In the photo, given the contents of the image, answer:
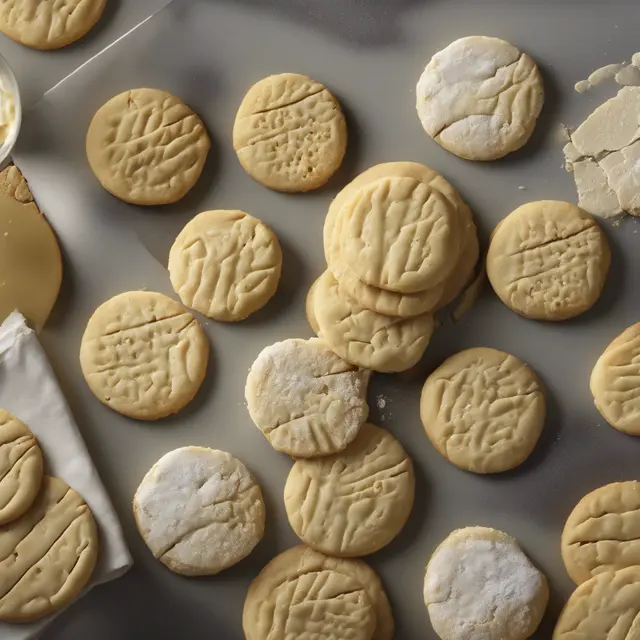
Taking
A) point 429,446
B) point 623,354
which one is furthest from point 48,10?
point 623,354

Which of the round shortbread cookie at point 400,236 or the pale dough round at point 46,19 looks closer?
the round shortbread cookie at point 400,236

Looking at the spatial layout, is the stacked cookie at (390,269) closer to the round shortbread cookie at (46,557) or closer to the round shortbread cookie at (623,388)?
the round shortbread cookie at (623,388)

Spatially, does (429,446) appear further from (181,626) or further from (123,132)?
(123,132)

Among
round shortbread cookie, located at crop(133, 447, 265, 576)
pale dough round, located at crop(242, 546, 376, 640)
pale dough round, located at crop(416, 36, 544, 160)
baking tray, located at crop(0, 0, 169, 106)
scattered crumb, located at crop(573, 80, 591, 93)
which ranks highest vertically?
baking tray, located at crop(0, 0, 169, 106)

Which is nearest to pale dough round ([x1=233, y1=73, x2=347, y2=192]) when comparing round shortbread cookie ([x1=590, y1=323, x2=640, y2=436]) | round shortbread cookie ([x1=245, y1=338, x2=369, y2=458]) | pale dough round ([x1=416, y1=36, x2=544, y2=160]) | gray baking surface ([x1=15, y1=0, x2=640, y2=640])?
gray baking surface ([x1=15, y1=0, x2=640, y2=640])

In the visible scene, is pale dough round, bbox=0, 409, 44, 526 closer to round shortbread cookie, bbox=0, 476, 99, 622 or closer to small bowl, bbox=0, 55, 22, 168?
round shortbread cookie, bbox=0, 476, 99, 622

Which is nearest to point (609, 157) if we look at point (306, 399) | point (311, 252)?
point (311, 252)

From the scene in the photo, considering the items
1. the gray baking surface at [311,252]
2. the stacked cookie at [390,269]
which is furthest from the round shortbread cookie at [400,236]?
the gray baking surface at [311,252]
